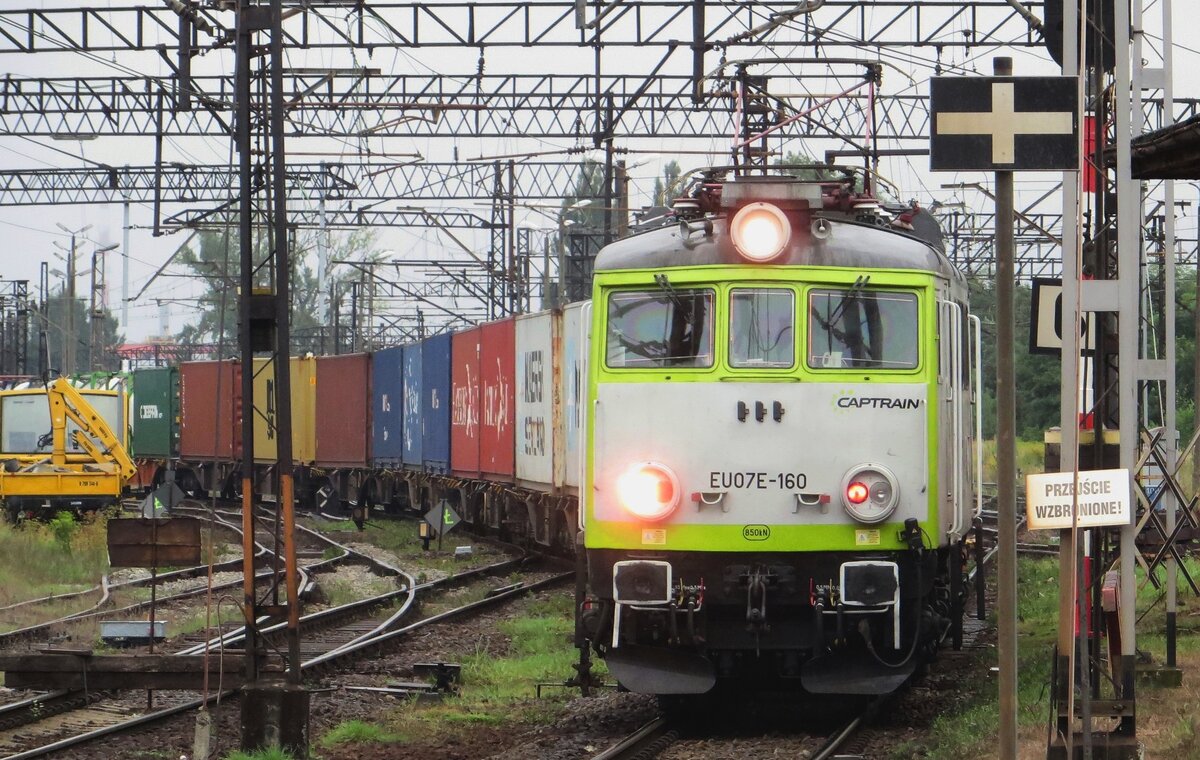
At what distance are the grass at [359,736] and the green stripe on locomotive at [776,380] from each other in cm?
204

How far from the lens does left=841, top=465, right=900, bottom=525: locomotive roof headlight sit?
1012cm

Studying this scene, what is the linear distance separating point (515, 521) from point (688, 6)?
26.9 feet

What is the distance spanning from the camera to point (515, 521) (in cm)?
2622

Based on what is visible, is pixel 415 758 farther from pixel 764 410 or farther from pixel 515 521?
pixel 515 521

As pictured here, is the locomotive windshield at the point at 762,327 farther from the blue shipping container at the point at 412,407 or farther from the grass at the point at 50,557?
the blue shipping container at the point at 412,407

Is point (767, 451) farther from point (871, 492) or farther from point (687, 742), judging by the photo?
point (687, 742)

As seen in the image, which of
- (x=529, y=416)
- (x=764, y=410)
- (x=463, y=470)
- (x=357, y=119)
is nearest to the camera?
(x=764, y=410)

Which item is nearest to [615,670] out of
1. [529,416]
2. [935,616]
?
[935,616]

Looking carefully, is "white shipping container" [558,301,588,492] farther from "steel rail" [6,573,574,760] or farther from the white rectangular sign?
the white rectangular sign

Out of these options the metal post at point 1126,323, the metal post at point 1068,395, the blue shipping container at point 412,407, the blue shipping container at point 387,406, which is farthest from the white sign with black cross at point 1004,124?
the blue shipping container at point 387,406

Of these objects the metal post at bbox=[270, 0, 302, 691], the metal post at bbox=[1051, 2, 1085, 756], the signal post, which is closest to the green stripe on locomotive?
the metal post at bbox=[1051, 2, 1085, 756]

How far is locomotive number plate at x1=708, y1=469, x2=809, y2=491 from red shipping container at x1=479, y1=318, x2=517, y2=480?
44.8 ft

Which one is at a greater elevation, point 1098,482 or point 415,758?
point 1098,482

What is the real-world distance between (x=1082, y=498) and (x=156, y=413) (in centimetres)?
4115
